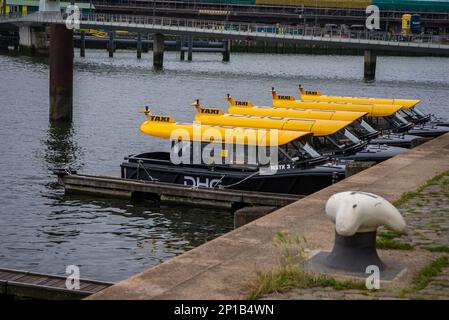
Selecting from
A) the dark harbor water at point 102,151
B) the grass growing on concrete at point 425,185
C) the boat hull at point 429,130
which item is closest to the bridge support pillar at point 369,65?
the dark harbor water at point 102,151

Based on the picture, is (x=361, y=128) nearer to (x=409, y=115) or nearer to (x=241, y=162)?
(x=409, y=115)

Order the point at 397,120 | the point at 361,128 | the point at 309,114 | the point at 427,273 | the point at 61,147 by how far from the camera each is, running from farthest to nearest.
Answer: the point at 61,147 → the point at 397,120 → the point at 361,128 → the point at 309,114 → the point at 427,273

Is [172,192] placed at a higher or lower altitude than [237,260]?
lower

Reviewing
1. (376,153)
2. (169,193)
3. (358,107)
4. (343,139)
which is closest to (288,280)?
(169,193)

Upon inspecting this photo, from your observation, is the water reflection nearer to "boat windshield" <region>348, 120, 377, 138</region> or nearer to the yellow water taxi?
the yellow water taxi

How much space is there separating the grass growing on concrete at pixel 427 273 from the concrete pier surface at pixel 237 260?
0.52 feet

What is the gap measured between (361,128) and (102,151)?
13.8 m

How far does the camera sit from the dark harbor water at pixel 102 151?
2578cm

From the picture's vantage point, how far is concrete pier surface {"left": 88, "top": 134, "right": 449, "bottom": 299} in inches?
547

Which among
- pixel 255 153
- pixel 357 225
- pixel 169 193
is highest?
pixel 357 225

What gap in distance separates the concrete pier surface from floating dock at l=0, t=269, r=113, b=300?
177cm

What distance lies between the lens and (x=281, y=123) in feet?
111

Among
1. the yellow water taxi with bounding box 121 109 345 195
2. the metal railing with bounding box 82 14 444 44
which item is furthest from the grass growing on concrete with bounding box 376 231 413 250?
the metal railing with bounding box 82 14 444 44

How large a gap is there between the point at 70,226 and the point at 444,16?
164 metres
